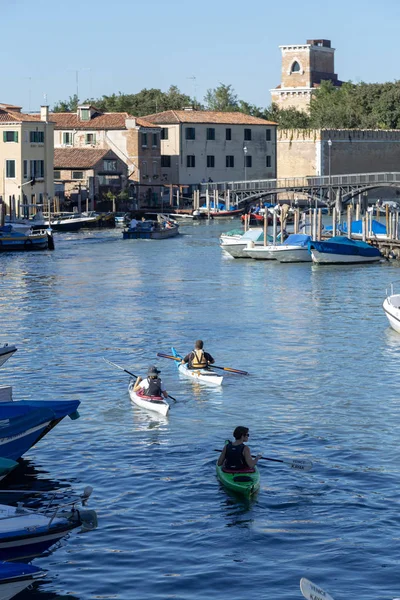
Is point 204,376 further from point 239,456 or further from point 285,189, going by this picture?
point 285,189

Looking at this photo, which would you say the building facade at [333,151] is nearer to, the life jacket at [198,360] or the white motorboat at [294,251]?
the white motorboat at [294,251]

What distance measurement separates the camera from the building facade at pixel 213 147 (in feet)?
377

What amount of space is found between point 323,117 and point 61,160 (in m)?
46.6

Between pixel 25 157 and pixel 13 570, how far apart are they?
261ft

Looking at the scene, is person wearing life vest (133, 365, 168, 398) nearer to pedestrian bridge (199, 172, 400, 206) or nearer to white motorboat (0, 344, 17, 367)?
white motorboat (0, 344, 17, 367)

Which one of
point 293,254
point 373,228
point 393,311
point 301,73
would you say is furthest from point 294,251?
point 301,73

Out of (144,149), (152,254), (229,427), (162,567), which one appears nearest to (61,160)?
(144,149)

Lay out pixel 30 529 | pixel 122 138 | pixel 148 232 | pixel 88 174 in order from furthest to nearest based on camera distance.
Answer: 1. pixel 122 138
2. pixel 88 174
3. pixel 148 232
4. pixel 30 529

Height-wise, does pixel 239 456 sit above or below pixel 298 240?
below

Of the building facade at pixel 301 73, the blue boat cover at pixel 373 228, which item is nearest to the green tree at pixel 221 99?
the building facade at pixel 301 73

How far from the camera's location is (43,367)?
33250mm

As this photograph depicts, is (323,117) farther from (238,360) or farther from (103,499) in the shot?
(103,499)

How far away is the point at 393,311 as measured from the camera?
3856 cm

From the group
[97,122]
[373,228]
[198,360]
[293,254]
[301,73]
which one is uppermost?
[301,73]
